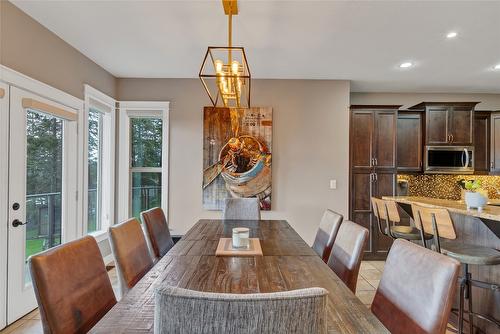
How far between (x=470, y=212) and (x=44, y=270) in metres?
2.60

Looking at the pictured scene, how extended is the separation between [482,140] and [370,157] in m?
1.88

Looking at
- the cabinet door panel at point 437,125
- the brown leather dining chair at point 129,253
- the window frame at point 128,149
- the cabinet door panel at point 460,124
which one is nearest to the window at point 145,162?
the window frame at point 128,149

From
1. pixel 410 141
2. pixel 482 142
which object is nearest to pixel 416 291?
pixel 410 141

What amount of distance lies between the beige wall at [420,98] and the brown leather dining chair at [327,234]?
3312 millimetres

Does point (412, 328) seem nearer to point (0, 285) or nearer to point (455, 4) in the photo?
point (455, 4)

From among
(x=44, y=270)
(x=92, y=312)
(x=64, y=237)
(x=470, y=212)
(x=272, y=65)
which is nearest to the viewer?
(x=44, y=270)

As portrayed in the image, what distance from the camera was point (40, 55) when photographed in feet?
9.43

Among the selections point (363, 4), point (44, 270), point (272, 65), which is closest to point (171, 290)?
point (44, 270)

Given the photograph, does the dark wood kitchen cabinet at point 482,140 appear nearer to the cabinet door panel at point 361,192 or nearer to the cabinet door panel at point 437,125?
the cabinet door panel at point 437,125

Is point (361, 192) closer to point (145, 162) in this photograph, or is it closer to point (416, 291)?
point (145, 162)

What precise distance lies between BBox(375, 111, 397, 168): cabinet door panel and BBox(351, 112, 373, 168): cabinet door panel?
99mm

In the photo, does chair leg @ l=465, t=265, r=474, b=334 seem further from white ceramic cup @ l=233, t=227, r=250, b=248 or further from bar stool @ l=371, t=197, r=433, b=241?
white ceramic cup @ l=233, t=227, r=250, b=248

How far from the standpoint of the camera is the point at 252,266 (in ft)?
5.47

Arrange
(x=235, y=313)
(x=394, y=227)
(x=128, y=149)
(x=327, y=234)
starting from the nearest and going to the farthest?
(x=235, y=313)
(x=327, y=234)
(x=394, y=227)
(x=128, y=149)
